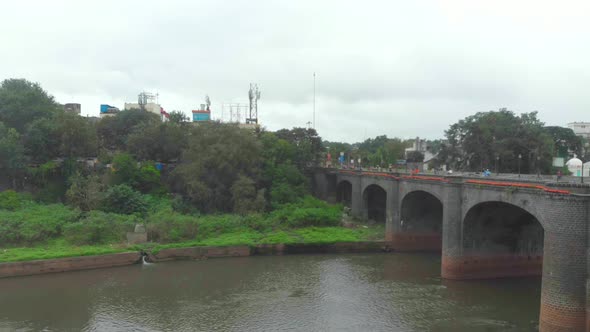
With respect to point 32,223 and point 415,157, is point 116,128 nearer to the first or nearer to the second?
point 32,223

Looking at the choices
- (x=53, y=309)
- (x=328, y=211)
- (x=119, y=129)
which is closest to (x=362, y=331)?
(x=53, y=309)

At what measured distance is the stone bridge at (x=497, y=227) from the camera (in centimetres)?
2108

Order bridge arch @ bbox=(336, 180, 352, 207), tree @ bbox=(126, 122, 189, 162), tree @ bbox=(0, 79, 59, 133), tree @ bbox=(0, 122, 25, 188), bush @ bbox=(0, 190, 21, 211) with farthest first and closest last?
bridge arch @ bbox=(336, 180, 352, 207)
tree @ bbox=(126, 122, 189, 162)
tree @ bbox=(0, 79, 59, 133)
tree @ bbox=(0, 122, 25, 188)
bush @ bbox=(0, 190, 21, 211)

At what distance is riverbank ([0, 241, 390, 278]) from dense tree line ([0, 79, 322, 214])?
9156 millimetres

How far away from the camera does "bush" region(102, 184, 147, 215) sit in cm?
4472

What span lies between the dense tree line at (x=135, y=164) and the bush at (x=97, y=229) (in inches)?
170

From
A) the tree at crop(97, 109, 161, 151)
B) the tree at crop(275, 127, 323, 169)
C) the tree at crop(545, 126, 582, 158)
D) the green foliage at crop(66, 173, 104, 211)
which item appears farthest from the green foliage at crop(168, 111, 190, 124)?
the tree at crop(545, 126, 582, 158)

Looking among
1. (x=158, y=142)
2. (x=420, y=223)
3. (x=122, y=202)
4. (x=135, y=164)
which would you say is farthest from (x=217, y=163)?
(x=420, y=223)

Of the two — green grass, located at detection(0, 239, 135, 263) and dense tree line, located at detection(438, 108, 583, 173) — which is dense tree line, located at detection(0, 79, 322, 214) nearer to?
green grass, located at detection(0, 239, 135, 263)

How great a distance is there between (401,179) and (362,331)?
71.0ft

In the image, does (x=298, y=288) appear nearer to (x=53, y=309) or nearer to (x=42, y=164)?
(x=53, y=309)

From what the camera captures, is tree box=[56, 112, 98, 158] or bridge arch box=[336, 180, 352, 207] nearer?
tree box=[56, 112, 98, 158]

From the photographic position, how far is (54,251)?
35281mm

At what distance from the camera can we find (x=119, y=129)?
70.2m
